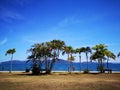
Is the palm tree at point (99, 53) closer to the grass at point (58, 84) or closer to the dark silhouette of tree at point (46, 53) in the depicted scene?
the dark silhouette of tree at point (46, 53)

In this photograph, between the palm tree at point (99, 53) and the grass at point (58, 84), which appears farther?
the palm tree at point (99, 53)

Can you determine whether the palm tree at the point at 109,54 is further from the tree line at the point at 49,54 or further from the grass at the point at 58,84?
the grass at the point at 58,84

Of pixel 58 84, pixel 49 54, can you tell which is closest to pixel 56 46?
pixel 49 54

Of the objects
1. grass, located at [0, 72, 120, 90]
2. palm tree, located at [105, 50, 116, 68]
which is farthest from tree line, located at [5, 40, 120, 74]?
grass, located at [0, 72, 120, 90]

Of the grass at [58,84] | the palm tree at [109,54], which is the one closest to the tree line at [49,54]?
the palm tree at [109,54]

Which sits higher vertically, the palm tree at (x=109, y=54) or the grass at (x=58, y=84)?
the palm tree at (x=109, y=54)

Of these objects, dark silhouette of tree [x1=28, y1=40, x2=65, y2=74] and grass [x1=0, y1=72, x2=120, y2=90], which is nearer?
grass [x1=0, y1=72, x2=120, y2=90]

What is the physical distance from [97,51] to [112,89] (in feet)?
116

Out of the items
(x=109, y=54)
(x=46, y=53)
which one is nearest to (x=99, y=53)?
(x=109, y=54)

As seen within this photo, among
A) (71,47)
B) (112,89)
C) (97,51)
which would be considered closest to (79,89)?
(112,89)

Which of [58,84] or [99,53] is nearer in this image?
[58,84]

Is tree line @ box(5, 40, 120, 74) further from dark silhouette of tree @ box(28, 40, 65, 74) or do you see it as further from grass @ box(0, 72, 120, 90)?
grass @ box(0, 72, 120, 90)

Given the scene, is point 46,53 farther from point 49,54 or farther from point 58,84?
point 58,84

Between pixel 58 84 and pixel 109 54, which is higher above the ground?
pixel 109 54
